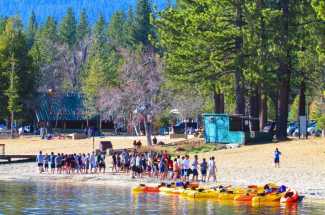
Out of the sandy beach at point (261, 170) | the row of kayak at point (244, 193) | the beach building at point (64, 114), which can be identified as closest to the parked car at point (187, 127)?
the beach building at point (64, 114)

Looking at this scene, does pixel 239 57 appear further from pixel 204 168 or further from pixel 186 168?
pixel 204 168

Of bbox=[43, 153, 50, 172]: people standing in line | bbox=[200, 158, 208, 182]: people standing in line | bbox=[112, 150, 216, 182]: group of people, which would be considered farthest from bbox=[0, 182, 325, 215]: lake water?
bbox=[43, 153, 50, 172]: people standing in line

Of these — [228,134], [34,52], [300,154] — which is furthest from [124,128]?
[300,154]

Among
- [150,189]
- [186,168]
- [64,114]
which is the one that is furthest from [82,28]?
[150,189]

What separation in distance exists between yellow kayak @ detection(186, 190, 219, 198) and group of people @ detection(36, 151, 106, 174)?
12404 millimetres

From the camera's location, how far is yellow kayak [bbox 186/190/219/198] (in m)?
41.1

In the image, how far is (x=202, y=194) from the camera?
136 ft

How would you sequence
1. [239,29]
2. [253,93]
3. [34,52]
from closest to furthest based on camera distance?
1. [239,29]
2. [253,93]
3. [34,52]

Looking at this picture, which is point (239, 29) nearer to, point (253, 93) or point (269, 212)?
point (253, 93)

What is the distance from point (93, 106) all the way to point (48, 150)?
27255mm

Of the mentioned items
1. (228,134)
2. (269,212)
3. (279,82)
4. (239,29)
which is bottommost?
(269,212)

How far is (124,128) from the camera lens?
102625mm

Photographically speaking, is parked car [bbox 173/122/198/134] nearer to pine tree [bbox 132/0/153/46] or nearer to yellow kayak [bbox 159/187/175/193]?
pine tree [bbox 132/0/153/46]

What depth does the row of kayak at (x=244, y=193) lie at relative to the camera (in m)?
39.0
